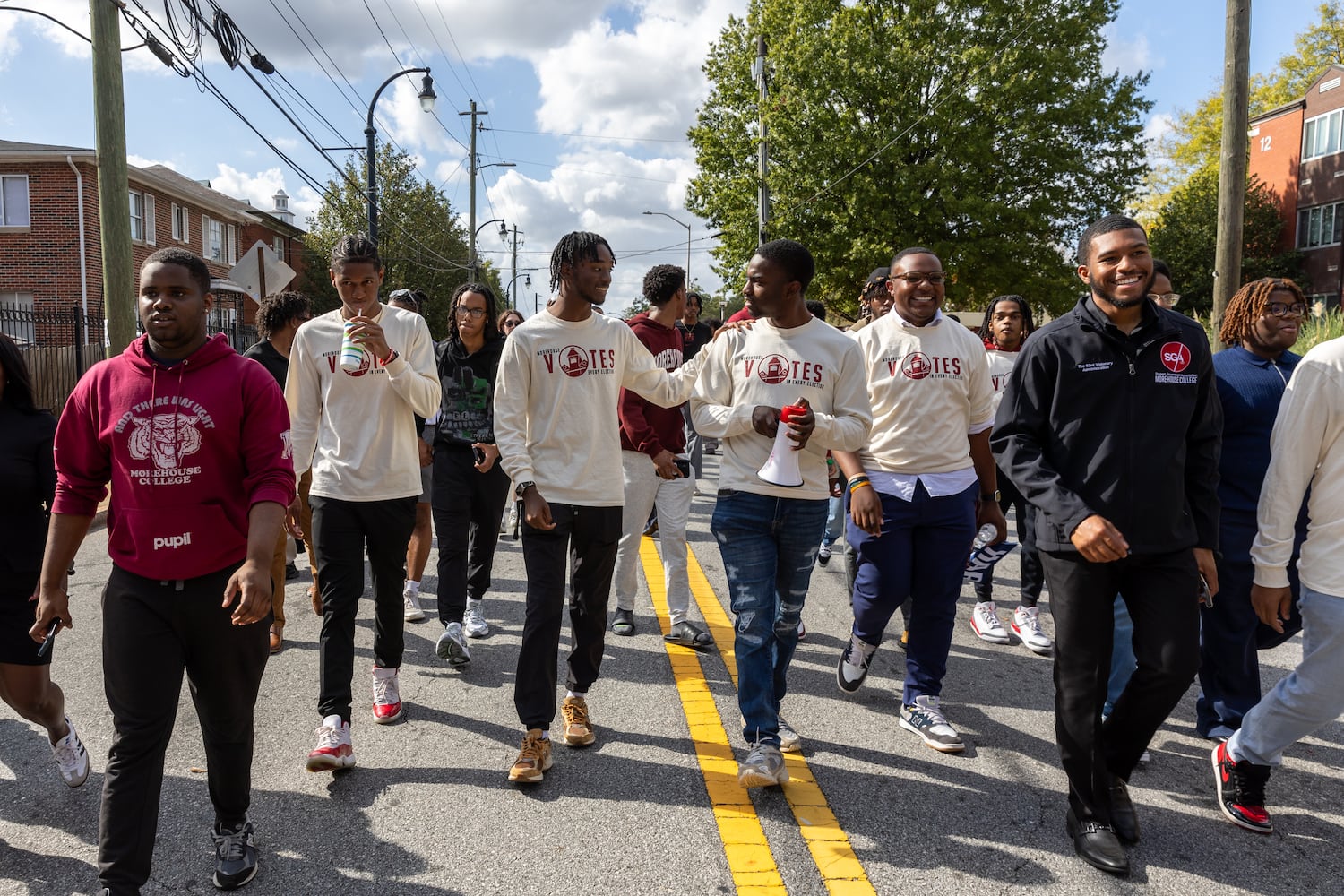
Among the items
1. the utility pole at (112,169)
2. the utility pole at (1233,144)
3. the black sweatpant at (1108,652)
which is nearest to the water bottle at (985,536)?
the black sweatpant at (1108,652)

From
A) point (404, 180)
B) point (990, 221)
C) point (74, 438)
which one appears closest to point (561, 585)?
point (74, 438)

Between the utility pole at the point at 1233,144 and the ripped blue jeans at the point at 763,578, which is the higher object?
the utility pole at the point at 1233,144

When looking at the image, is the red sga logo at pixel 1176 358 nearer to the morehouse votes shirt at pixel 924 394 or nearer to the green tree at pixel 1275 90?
the morehouse votes shirt at pixel 924 394

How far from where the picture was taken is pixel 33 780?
3646 mm

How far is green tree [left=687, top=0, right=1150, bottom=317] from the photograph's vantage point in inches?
891

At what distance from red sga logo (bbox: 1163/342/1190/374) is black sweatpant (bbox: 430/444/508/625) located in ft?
11.7

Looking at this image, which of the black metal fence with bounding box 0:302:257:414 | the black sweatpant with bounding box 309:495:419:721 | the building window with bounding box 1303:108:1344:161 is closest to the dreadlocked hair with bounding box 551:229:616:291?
the black sweatpant with bounding box 309:495:419:721

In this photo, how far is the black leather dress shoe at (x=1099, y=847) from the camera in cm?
296

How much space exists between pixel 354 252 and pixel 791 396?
2092mm

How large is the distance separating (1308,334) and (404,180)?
24572 millimetres

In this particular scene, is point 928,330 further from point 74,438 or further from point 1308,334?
point 1308,334

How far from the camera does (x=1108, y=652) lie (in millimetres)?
3168

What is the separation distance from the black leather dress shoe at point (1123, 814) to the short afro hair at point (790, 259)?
217cm

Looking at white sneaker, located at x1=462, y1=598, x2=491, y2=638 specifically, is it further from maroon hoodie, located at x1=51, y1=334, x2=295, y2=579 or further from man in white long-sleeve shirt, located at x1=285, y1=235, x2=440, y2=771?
maroon hoodie, located at x1=51, y1=334, x2=295, y2=579
